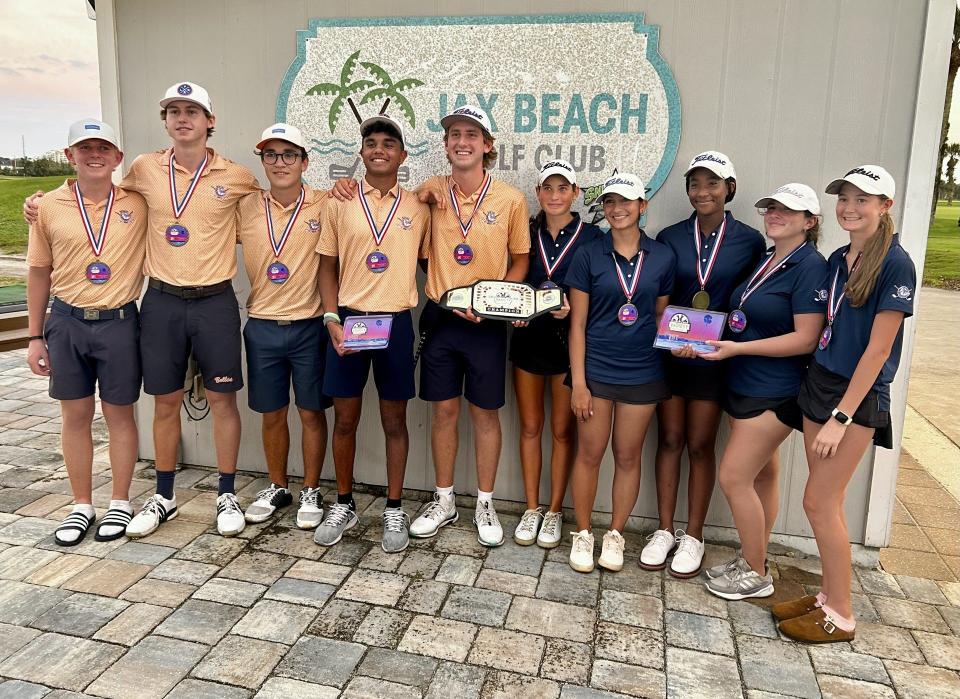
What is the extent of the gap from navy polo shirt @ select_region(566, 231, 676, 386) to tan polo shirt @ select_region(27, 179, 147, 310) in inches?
81.6

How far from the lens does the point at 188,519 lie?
144 inches

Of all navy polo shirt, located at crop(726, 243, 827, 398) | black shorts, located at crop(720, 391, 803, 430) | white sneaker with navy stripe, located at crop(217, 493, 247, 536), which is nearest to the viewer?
navy polo shirt, located at crop(726, 243, 827, 398)

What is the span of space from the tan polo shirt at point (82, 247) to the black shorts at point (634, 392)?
2.26 metres

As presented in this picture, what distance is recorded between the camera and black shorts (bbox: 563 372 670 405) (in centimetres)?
308

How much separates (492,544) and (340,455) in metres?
0.90

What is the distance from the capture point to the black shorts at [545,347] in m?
3.33

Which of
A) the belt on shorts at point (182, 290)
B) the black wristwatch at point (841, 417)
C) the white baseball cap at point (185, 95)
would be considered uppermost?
the white baseball cap at point (185, 95)

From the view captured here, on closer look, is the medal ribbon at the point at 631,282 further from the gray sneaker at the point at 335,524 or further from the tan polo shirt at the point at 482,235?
the gray sneaker at the point at 335,524

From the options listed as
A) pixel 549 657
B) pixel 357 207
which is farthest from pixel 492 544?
pixel 357 207

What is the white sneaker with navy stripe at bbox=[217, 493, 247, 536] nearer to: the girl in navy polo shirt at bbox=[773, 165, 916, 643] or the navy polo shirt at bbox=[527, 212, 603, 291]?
the navy polo shirt at bbox=[527, 212, 603, 291]

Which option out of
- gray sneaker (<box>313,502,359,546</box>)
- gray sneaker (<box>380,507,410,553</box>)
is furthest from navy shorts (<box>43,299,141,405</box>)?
gray sneaker (<box>380,507,410,553</box>)

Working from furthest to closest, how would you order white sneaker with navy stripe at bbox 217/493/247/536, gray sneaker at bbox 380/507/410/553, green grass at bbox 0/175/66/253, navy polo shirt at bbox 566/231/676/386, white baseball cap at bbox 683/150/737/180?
green grass at bbox 0/175/66/253 < white sneaker with navy stripe at bbox 217/493/247/536 < gray sneaker at bbox 380/507/410/553 < navy polo shirt at bbox 566/231/676/386 < white baseball cap at bbox 683/150/737/180

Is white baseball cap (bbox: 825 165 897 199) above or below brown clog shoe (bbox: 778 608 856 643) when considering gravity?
above

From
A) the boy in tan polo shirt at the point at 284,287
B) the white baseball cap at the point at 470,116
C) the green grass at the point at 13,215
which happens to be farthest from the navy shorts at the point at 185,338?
the green grass at the point at 13,215
